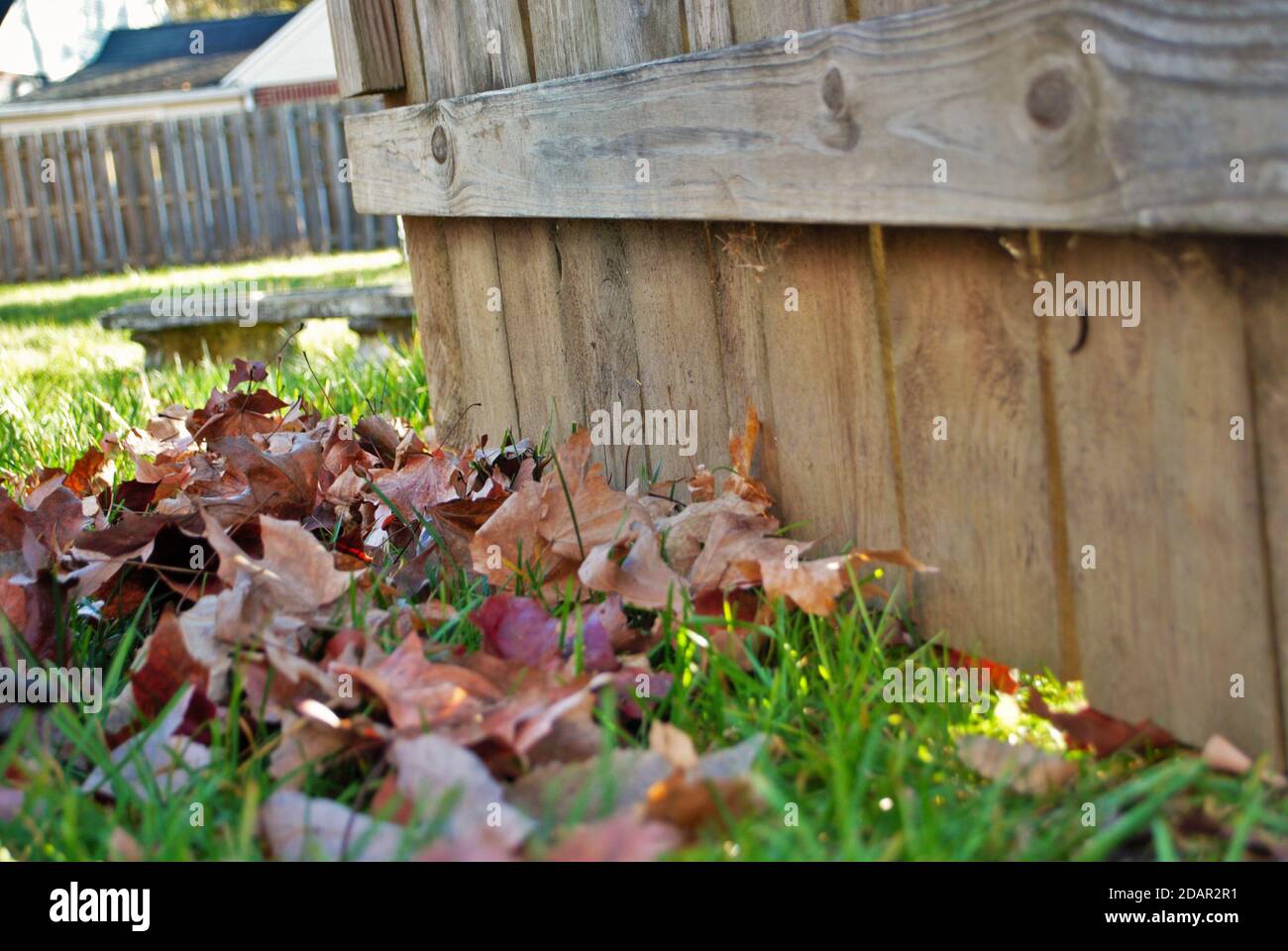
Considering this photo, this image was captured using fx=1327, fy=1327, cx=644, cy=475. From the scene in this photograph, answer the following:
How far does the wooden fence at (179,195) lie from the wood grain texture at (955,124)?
52.2ft

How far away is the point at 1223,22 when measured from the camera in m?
1.28

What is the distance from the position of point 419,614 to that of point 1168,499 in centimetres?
106

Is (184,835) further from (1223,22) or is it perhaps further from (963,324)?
(1223,22)

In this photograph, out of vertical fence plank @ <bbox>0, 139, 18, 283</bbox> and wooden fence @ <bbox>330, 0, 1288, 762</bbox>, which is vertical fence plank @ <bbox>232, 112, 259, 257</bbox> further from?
wooden fence @ <bbox>330, 0, 1288, 762</bbox>

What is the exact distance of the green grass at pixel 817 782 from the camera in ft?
4.24

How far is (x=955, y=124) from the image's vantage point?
1594 millimetres

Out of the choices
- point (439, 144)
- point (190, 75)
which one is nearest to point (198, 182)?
point (439, 144)

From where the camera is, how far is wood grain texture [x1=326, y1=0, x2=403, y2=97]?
127 inches

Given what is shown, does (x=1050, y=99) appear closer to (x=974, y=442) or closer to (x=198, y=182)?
(x=974, y=442)

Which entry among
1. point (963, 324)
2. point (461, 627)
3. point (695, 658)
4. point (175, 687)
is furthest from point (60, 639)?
point (963, 324)

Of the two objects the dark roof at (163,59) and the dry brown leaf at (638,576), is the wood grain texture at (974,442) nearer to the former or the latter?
the dry brown leaf at (638,576)

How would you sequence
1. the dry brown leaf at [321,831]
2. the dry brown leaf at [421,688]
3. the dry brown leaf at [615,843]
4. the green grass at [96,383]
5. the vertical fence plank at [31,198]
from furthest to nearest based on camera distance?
the vertical fence plank at [31,198] < the green grass at [96,383] < the dry brown leaf at [421,688] < the dry brown leaf at [321,831] < the dry brown leaf at [615,843]

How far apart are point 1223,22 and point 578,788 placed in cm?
101

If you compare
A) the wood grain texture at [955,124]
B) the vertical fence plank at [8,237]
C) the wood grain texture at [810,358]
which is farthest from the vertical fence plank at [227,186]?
the wood grain texture at [810,358]
